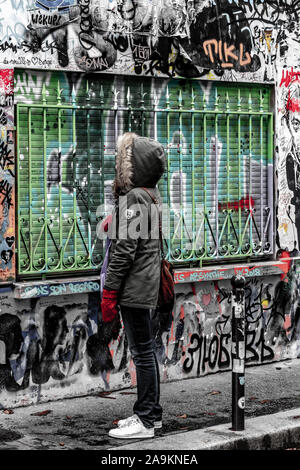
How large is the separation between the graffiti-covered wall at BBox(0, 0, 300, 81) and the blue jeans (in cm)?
226

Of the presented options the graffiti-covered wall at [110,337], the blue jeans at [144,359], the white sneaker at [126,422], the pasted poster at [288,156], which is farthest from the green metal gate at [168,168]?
the white sneaker at [126,422]

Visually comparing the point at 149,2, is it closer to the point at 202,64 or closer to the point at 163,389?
the point at 202,64

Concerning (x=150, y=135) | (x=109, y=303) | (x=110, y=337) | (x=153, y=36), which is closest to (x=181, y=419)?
(x=110, y=337)

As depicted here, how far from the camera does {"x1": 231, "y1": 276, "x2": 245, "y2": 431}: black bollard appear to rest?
635cm

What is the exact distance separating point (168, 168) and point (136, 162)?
210 cm

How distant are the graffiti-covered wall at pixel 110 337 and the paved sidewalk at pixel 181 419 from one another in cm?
15

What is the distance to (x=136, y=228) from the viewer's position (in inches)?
239

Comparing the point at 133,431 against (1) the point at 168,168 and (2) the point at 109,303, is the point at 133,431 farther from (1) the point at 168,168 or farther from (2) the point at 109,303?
(1) the point at 168,168

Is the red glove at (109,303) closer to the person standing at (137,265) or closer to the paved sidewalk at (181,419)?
the person standing at (137,265)

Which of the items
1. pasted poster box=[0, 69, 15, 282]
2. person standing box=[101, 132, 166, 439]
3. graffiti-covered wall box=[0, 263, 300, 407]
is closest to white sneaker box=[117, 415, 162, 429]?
person standing box=[101, 132, 166, 439]

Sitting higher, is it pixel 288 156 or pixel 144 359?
Answer: pixel 288 156

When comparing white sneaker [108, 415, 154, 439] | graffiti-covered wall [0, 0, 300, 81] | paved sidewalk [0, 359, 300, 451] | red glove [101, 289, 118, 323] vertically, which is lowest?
paved sidewalk [0, 359, 300, 451]

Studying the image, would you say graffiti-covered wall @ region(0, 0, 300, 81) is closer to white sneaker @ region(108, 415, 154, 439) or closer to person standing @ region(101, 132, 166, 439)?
person standing @ region(101, 132, 166, 439)

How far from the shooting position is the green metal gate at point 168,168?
7.42m
